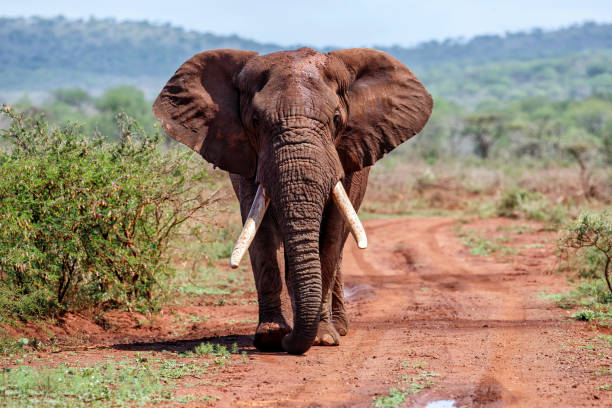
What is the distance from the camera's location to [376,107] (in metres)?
7.61

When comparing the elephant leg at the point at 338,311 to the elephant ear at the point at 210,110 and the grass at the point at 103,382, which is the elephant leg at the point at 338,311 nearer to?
the elephant ear at the point at 210,110

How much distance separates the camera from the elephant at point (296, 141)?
21.4 feet

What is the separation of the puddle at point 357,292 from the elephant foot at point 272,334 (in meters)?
3.61

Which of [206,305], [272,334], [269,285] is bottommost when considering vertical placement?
[206,305]

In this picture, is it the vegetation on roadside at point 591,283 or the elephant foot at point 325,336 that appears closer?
the elephant foot at point 325,336

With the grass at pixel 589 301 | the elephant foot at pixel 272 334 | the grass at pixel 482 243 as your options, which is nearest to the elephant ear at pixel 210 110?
the elephant foot at pixel 272 334

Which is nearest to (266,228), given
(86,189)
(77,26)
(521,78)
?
(86,189)

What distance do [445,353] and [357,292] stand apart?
14.4 feet

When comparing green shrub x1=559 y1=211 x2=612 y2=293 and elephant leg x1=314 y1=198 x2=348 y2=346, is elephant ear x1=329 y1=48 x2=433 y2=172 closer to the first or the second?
elephant leg x1=314 y1=198 x2=348 y2=346

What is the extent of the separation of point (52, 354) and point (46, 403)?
178cm

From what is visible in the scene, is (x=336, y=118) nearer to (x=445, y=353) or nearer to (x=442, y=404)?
(x=445, y=353)

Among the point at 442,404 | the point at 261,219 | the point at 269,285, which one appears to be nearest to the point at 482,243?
the point at 269,285

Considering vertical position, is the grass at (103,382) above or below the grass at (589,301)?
above

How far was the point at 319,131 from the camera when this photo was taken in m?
6.68
